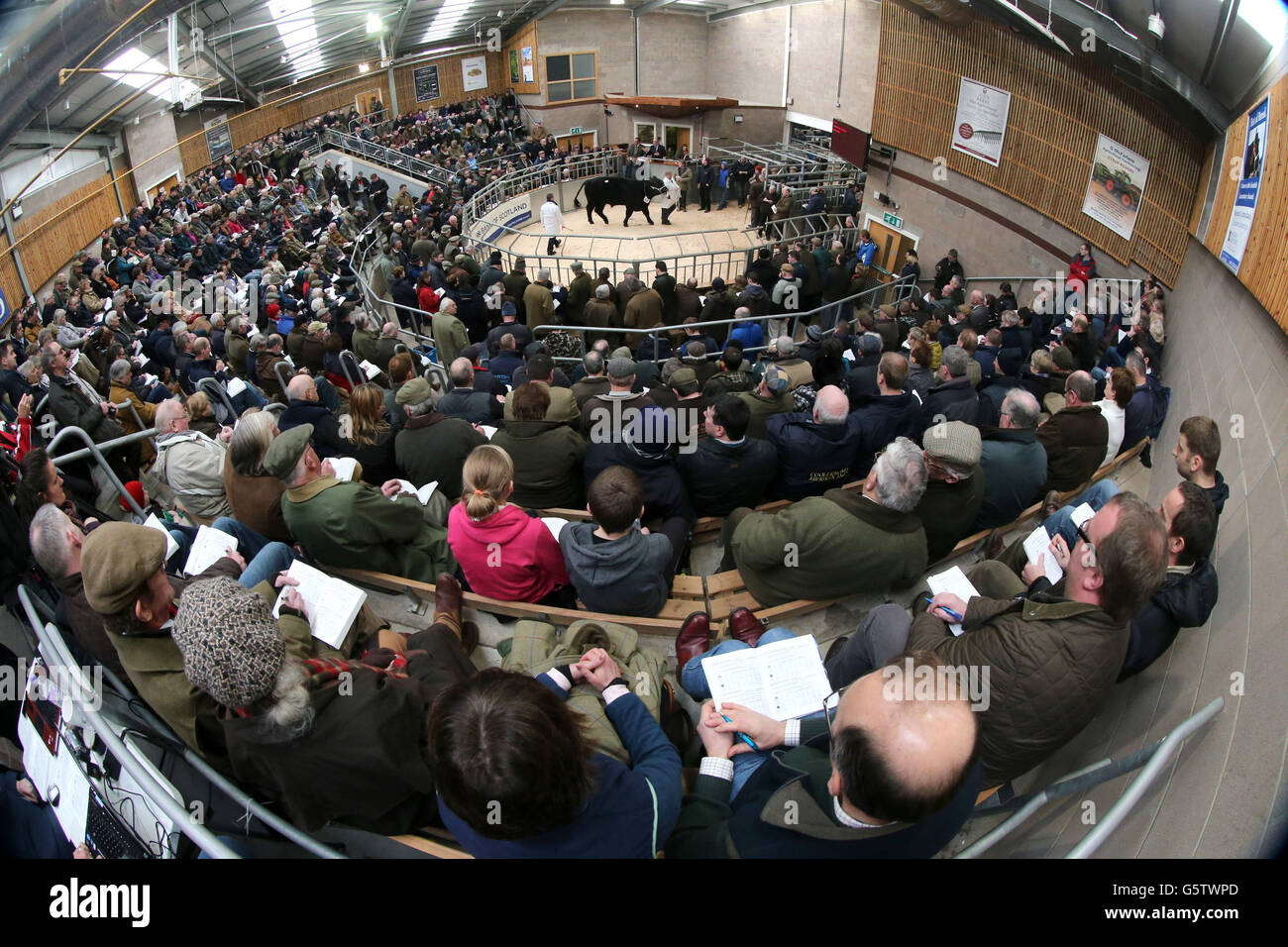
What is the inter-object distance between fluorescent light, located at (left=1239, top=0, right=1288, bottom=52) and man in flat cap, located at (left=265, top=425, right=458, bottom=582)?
285 inches

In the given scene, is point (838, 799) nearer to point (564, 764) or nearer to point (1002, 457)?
point (564, 764)

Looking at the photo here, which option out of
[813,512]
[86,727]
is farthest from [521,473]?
[86,727]

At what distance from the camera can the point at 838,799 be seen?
1645 millimetres

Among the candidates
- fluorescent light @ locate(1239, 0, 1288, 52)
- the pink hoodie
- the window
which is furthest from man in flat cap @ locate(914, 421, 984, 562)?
the window

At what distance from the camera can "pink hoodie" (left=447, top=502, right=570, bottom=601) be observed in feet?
9.94

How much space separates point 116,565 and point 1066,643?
3124 millimetres

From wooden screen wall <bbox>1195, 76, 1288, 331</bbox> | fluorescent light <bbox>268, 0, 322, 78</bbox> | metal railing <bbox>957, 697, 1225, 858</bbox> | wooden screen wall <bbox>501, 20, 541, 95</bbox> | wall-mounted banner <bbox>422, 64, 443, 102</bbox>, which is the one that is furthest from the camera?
wall-mounted banner <bbox>422, 64, 443, 102</bbox>

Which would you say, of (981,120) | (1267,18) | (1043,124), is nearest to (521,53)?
(981,120)

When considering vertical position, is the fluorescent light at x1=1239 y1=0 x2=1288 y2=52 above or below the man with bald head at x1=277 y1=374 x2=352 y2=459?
above

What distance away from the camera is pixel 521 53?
2608cm

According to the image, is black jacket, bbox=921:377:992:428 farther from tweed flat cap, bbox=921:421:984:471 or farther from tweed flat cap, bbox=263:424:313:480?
A: tweed flat cap, bbox=263:424:313:480
